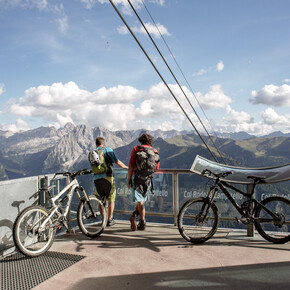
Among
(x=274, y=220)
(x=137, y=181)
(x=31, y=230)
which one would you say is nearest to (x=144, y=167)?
(x=137, y=181)

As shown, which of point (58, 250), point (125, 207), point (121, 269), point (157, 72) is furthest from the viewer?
point (125, 207)

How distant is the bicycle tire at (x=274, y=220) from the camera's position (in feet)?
17.3

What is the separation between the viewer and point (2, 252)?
192 inches

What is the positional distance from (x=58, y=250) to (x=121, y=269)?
1.48m

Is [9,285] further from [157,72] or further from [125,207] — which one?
[157,72]

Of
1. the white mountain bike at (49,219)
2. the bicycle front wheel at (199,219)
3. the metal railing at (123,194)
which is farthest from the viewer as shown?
the bicycle front wheel at (199,219)

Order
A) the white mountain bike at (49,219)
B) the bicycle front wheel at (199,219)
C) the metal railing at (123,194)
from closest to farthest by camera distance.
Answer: the white mountain bike at (49,219) → the metal railing at (123,194) → the bicycle front wheel at (199,219)

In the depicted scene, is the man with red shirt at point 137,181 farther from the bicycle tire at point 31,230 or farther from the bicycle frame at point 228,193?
the bicycle tire at point 31,230

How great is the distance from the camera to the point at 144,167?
6129mm

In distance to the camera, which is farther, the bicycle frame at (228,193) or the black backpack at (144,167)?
the black backpack at (144,167)

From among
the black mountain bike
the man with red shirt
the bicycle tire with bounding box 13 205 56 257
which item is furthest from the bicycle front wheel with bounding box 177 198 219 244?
the bicycle tire with bounding box 13 205 56 257

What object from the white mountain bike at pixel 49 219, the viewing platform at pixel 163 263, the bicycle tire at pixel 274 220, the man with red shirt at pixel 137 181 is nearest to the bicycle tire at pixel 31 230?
the white mountain bike at pixel 49 219

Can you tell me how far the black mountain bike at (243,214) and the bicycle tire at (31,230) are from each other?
92.4 inches

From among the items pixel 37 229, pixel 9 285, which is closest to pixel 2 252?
pixel 37 229
